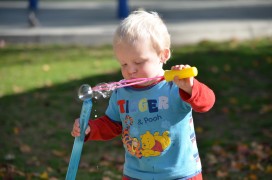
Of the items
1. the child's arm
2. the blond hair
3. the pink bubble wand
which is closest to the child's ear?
the blond hair

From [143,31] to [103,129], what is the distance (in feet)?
1.94

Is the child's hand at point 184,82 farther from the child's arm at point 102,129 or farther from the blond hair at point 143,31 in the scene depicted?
the child's arm at point 102,129

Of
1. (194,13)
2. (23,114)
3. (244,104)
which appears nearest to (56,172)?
(23,114)

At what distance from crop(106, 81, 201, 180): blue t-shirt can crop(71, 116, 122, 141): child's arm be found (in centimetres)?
17

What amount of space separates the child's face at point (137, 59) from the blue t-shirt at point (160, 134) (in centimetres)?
11

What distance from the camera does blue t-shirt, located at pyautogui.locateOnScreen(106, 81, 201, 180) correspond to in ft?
10.4

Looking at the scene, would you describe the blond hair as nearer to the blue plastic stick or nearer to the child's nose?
the child's nose

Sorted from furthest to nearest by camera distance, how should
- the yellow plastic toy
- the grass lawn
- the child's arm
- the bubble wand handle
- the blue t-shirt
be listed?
the grass lawn → the child's arm → the blue t-shirt → the bubble wand handle → the yellow plastic toy

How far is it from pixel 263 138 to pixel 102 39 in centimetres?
443

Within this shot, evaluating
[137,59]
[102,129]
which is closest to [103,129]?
[102,129]

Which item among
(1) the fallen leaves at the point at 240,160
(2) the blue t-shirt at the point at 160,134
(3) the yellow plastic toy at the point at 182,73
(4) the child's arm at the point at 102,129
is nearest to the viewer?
(3) the yellow plastic toy at the point at 182,73

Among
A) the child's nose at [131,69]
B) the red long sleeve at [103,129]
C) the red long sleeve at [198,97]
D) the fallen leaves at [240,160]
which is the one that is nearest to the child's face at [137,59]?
the child's nose at [131,69]

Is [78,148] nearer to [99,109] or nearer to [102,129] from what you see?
[102,129]

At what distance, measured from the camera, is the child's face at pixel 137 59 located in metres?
3.08
